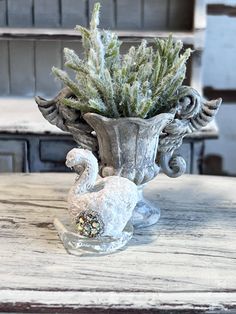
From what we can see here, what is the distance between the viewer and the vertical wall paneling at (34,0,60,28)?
7.72 ft

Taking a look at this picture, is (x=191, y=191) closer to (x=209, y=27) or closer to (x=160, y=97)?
(x=160, y=97)

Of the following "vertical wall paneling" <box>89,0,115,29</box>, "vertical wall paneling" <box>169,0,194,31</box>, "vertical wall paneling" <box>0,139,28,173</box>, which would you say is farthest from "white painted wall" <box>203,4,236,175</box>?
"vertical wall paneling" <box>0,139,28,173</box>

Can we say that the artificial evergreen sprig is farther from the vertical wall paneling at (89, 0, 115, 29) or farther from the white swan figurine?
the vertical wall paneling at (89, 0, 115, 29)

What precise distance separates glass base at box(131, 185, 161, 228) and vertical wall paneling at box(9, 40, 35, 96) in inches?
43.7

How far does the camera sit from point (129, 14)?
7.71ft

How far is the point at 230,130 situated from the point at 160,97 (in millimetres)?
1187

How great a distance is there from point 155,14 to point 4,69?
1.85 feet

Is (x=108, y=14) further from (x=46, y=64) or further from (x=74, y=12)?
(x=46, y=64)

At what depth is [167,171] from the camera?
56.8 inches

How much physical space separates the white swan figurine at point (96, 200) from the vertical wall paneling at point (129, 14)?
1164mm

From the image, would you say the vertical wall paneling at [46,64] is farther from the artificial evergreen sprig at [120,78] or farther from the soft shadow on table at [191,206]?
the artificial evergreen sprig at [120,78]

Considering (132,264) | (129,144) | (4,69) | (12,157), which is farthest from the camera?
(4,69)

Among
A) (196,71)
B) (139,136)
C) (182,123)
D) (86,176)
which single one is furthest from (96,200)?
(196,71)

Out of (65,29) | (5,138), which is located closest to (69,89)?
(5,138)
